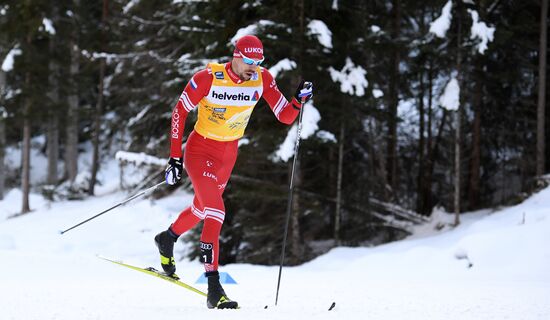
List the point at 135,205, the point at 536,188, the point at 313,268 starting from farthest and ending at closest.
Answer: the point at 135,205
the point at 536,188
the point at 313,268

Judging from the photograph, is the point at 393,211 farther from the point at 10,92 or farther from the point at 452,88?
the point at 10,92

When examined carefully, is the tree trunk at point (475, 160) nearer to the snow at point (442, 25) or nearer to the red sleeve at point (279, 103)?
the snow at point (442, 25)

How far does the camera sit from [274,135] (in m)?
11.9

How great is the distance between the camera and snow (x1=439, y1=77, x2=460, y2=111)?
38.4 ft

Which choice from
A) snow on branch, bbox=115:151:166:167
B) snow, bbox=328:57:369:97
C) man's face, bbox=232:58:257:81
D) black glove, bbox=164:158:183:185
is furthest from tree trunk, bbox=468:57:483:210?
black glove, bbox=164:158:183:185

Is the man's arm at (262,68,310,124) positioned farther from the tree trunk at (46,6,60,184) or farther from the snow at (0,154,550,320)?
the tree trunk at (46,6,60,184)

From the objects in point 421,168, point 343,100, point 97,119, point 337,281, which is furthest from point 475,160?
point 97,119

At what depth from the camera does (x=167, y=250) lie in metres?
5.54

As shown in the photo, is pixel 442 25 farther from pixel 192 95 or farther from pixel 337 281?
pixel 192 95

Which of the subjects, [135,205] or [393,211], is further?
[135,205]

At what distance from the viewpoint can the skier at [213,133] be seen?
16.8ft

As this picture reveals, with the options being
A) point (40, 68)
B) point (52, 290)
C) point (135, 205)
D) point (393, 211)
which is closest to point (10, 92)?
point (40, 68)

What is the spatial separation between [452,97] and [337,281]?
18.1ft

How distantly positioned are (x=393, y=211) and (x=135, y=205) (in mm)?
7337
